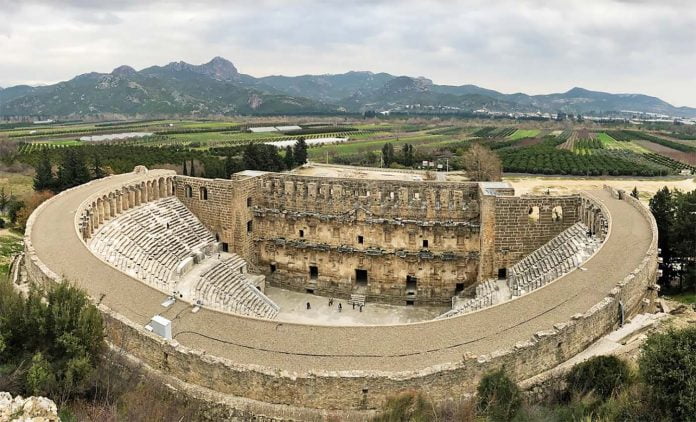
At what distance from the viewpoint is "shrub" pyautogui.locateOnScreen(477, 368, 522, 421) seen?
1187 centimetres

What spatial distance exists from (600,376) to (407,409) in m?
5.09

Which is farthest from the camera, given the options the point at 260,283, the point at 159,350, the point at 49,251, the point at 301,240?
the point at 301,240

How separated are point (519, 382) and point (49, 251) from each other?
62.6 ft

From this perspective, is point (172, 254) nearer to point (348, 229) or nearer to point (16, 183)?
point (348, 229)

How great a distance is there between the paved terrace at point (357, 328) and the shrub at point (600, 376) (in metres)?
2.11

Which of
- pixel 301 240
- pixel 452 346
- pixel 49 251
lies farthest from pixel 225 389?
pixel 301 240

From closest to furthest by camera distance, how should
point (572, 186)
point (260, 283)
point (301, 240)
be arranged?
point (260, 283) → point (301, 240) → point (572, 186)

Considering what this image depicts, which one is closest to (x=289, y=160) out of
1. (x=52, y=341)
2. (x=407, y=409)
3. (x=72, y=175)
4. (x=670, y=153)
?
(x=72, y=175)

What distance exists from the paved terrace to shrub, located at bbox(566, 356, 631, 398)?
2.11 m

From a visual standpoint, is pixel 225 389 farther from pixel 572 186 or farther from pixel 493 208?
pixel 572 186

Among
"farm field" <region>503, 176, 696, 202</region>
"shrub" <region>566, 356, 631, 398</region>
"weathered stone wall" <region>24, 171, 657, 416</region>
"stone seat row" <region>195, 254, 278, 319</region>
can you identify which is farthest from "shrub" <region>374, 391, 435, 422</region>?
"farm field" <region>503, 176, 696, 202</region>

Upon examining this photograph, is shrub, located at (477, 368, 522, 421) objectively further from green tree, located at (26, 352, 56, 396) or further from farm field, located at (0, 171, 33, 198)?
farm field, located at (0, 171, 33, 198)

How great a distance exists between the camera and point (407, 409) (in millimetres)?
12320

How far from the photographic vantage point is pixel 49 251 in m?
21.8
